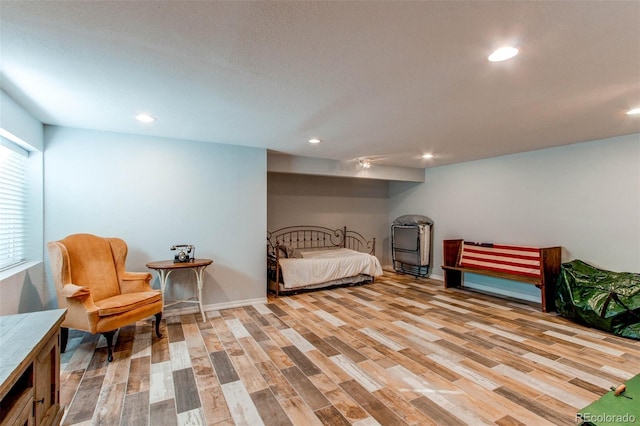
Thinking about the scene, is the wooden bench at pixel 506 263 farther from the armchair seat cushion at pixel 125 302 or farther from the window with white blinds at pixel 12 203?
the window with white blinds at pixel 12 203

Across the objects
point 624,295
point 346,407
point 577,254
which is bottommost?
point 346,407

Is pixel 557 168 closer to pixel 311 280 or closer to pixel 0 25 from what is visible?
pixel 311 280

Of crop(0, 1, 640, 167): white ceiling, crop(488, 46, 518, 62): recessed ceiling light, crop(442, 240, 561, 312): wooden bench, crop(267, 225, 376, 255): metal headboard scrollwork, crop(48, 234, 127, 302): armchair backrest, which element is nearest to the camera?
crop(0, 1, 640, 167): white ceiling

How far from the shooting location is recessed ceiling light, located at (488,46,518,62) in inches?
69.5

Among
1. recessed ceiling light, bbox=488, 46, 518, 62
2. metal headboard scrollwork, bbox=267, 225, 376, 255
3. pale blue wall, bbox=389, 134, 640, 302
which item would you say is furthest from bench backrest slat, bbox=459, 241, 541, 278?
recessed ceiling light, bbox=488, 46, 518, 62

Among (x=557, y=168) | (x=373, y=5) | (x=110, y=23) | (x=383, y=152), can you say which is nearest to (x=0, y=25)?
(x=110, y=23)

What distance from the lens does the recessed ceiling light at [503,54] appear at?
1766 mm

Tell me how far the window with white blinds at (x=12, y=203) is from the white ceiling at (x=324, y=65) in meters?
0.49

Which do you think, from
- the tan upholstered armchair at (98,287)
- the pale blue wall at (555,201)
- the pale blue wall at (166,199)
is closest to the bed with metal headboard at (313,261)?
the pale blue wall at (166,199)

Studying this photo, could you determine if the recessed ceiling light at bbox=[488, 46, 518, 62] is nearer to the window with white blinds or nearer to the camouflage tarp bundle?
the camouflage tarp bundle

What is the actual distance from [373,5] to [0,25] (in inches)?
74.2

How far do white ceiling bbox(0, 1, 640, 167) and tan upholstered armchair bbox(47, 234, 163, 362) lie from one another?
1.34 meters

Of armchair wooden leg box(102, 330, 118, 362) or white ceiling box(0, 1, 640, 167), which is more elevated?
white ceiling box(0, 1, 640, 167)

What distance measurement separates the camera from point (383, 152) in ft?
15.6
